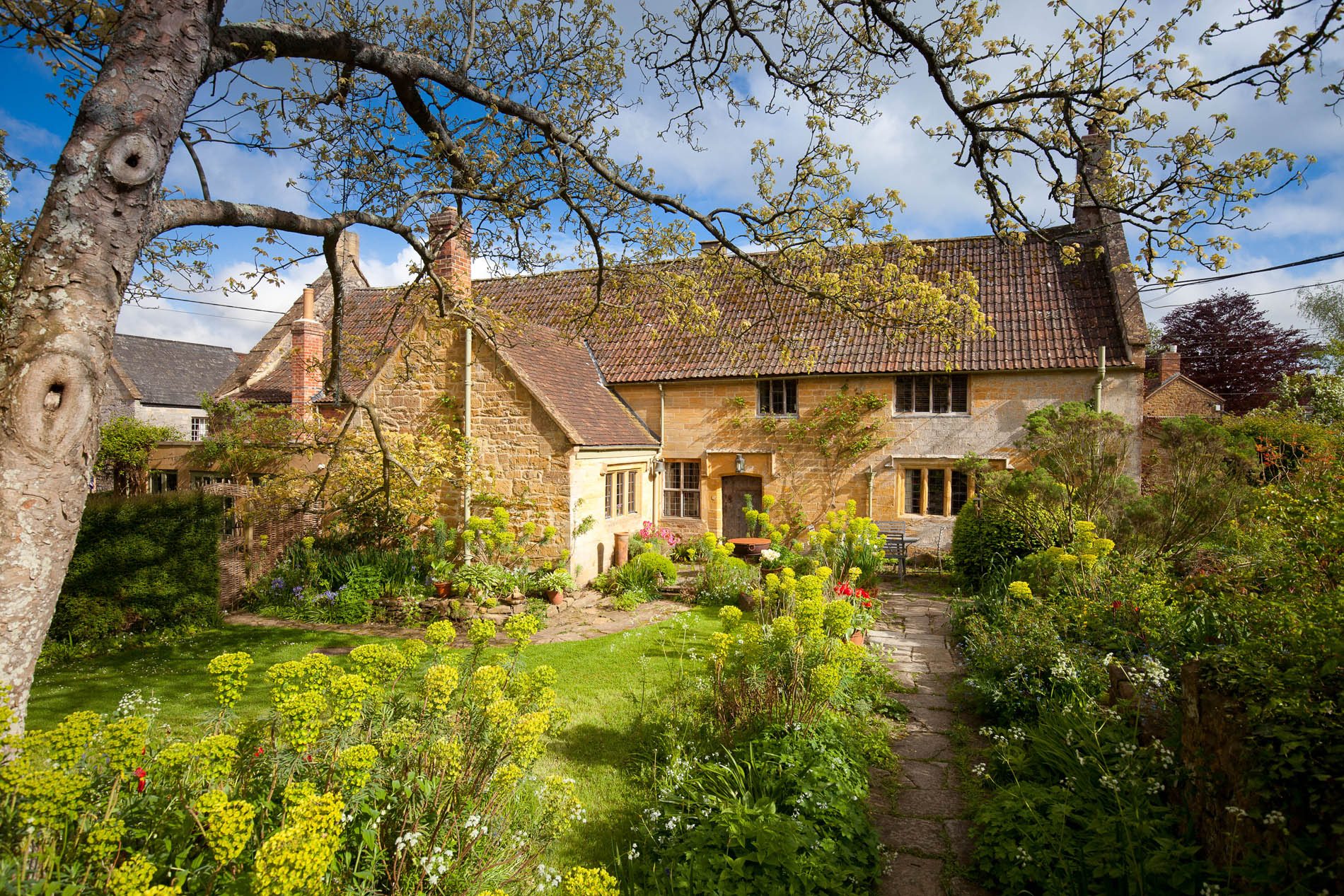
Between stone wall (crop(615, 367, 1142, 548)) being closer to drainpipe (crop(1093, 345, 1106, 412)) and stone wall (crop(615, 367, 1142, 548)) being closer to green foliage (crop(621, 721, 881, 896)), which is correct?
drainpipe (crop(1093, 345, 1106, 412))

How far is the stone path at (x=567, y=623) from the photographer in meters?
10.9

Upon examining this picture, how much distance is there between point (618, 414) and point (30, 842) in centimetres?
1578

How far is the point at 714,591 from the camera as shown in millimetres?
12977

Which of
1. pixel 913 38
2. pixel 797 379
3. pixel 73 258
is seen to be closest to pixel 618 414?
pixel 797 379

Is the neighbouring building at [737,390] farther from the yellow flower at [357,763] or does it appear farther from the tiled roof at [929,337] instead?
the yellow flower at [357,763]

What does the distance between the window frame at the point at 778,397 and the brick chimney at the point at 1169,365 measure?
2050 cm

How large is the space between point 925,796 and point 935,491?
41.5 ft

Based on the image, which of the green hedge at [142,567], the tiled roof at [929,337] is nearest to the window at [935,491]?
the tiled roof at [929,337]

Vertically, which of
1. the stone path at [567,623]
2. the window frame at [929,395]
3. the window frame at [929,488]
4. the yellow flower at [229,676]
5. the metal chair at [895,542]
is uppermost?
the window frame at [929,395]

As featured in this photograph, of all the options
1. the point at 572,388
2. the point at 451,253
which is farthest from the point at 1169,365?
the point at 451,253

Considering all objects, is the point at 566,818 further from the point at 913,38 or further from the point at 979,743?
the point at 913,38

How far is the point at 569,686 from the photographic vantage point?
8250mm

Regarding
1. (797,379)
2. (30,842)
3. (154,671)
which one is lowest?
(154,671)

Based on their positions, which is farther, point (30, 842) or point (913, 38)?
point (913, 38)
